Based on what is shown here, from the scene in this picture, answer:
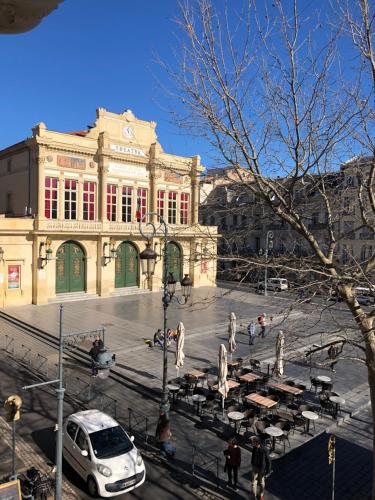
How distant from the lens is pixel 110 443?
37.3 feet

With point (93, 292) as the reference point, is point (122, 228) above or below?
above

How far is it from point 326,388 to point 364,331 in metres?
9.64

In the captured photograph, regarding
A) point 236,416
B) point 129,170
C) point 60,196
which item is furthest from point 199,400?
point 129,170

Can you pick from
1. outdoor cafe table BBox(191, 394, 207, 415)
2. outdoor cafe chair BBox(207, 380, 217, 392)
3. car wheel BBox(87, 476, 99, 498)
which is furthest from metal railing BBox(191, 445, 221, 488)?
outdoor cafe chair BBox(207, 380, 217, 392)

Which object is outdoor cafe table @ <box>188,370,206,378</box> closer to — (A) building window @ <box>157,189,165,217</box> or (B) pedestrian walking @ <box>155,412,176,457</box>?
(B) pedestrian walking @ <box>155,412,176,457</box>

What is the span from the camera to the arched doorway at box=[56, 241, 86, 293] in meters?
34.6

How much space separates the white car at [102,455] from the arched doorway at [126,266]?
26494 millimetres

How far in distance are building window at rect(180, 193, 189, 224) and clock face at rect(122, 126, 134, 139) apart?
8226mm

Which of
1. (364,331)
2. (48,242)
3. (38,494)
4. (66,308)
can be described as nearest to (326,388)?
(364,331)

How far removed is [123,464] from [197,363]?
993 cm

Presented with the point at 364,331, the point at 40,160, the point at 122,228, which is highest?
the point at 40,160

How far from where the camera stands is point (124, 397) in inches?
656

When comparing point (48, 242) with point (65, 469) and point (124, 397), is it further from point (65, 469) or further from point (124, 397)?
point (65, 469)

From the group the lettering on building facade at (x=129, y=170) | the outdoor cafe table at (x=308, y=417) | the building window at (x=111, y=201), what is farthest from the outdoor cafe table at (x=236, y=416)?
the lettering on building facade at (x=129, y=170)
